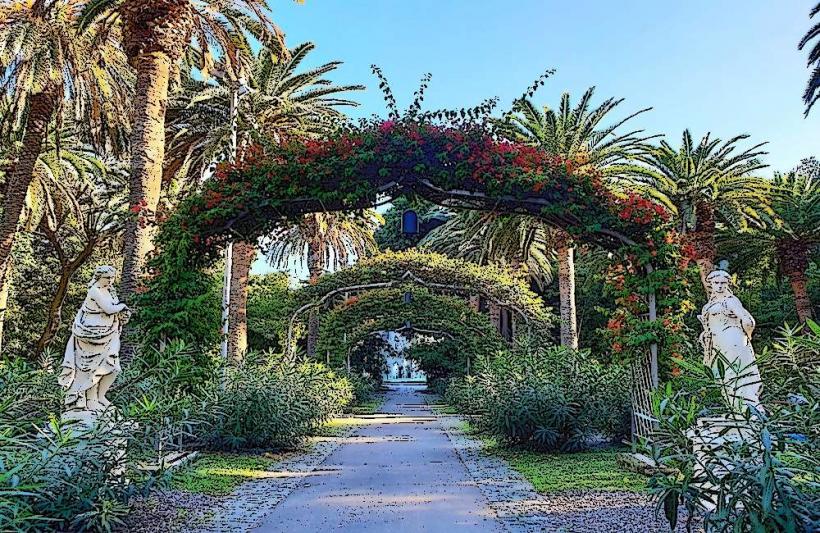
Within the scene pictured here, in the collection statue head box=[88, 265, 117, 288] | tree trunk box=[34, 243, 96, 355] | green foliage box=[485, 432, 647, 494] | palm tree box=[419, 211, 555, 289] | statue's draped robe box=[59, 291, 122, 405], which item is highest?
palm tree box=[419, 211, 555, 289]

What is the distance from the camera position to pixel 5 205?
16.1 meters

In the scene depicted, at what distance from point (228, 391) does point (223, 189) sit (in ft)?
11.5

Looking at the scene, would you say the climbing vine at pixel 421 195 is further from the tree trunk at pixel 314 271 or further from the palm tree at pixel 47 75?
the tree trunk at pixel 314 271

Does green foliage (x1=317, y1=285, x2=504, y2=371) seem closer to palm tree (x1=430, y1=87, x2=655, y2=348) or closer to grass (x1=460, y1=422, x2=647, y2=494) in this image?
palm tree (x1=430, y1=87, x2=655, y2=348)

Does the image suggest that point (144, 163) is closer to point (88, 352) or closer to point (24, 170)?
point (88, 352)

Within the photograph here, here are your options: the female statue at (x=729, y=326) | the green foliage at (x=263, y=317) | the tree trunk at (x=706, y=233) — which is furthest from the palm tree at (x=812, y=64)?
the green foliage at (x=263, y=317)

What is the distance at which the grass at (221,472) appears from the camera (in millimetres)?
7523

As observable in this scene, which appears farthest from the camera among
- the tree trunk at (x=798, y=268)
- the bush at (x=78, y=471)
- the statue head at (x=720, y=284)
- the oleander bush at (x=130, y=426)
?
the tree trunk at (x=798, y=268)

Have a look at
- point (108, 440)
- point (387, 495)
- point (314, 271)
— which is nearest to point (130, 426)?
point (108, 440)

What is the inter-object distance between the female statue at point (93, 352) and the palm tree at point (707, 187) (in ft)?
51.2

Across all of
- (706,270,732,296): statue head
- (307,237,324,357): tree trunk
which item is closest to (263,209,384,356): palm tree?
(307,237,324,357): tree trunk

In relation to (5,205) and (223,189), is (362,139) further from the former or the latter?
(5,205)

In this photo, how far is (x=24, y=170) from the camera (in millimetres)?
16297

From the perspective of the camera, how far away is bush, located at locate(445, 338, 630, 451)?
11.5 meters
